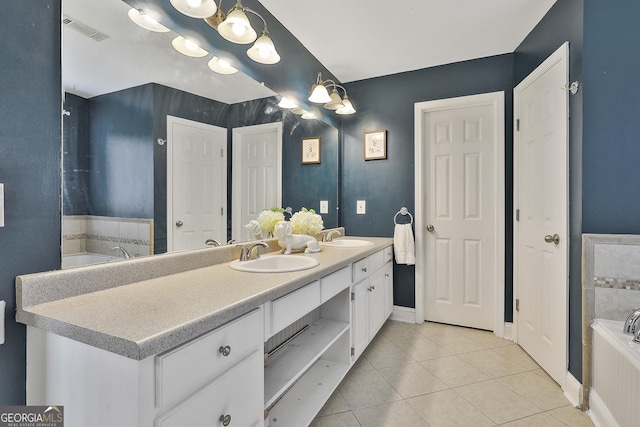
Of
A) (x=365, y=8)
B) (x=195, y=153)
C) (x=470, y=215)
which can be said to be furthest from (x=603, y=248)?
(x=195, y=153)

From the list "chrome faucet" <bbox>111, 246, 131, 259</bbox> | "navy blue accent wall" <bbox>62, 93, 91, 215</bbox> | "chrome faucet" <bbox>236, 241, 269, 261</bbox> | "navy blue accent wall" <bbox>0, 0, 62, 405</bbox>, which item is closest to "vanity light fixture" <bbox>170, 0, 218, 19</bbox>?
"navy blue accent wall" <bbox>0, 0, 62, 405</bbox>

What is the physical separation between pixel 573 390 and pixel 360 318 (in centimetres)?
126

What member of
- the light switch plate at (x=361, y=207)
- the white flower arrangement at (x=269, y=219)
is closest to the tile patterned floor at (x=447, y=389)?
the white flower arrangement at (x=269, y=219)

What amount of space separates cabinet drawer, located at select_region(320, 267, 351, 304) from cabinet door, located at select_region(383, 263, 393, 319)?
86 cm

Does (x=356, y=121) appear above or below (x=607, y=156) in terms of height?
above

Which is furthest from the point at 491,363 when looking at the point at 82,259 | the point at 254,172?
the point at 82,259

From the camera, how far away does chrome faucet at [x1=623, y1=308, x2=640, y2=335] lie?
1.45 meters

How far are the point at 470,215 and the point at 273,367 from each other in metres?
2.15

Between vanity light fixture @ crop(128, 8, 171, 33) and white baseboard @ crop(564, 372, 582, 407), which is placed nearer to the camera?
vanity light fixture @ crop(128, 8, 171, 33)

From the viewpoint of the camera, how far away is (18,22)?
36.3 inches

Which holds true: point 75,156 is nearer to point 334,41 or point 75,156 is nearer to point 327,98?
point 327,98

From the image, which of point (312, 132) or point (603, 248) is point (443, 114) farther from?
point (603, 248)

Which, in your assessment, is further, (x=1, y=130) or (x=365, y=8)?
(x=365, y=8)

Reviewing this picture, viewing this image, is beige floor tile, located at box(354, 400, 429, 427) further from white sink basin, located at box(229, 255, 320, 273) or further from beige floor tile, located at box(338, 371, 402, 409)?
white sink basin, located at box(229, 255, 320, 273)
